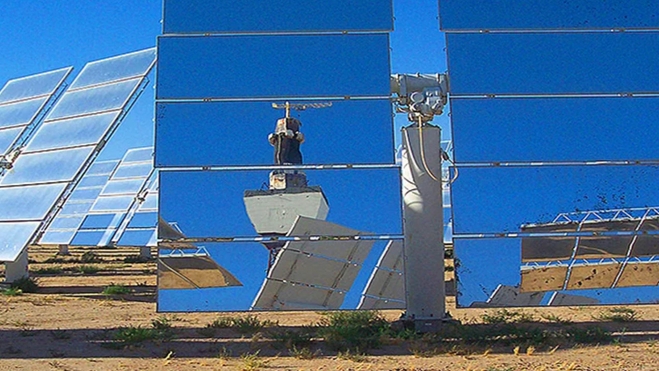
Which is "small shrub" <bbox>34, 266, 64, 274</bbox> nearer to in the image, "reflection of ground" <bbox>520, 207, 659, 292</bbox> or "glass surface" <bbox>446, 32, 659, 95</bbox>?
"glass surface" <bbox>446, 32, 659, 95</bbox>

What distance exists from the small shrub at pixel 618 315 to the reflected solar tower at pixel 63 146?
30.9ft

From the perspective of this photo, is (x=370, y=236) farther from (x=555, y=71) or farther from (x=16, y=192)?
(x=16, y=192)

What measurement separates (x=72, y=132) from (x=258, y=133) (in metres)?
6.57

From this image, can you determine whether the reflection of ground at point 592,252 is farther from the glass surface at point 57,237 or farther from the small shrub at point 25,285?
the glass surface at point 57,237

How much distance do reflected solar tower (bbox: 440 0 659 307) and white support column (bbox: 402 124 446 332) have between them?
48 centimetres

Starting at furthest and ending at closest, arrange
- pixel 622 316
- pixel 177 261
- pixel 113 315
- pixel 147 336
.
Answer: pixel 113 315 < pixel 622 316 < pixel 147 336 < pixel 177 261

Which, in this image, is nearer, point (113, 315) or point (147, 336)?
point (147, 336)

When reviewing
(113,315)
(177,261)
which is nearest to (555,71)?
(177,261)

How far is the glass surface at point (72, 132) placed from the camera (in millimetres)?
13062

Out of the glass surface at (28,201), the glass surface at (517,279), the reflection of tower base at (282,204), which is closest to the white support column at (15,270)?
the glass surface at (28,201)

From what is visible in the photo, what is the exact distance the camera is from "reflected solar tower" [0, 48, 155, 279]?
12250mm

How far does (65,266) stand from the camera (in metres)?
23.9

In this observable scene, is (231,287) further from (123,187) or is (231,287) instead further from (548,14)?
(123,187)

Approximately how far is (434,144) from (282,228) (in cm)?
236
